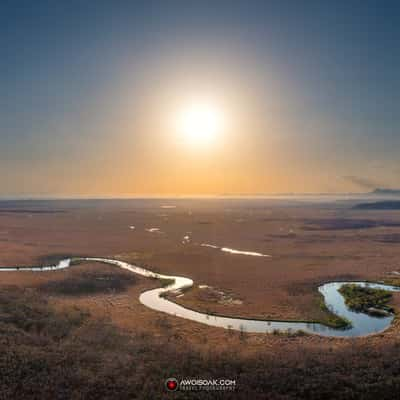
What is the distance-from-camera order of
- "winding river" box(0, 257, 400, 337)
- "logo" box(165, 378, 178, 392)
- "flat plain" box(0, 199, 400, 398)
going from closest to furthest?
"logo" box(165, 378, 178, 392)
"flat plain" box(0, 199, 400, 398)
"winding river" box(0, 257, 400, 337)

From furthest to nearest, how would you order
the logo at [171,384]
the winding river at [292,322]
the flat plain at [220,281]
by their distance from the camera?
the winding river at [292,322] → the flat plain at [220,281] → the logo at [171,384]

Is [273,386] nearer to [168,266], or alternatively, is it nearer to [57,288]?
[57,288]

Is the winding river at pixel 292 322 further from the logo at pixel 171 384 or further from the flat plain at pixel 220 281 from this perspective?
the logo at pixel 171 384

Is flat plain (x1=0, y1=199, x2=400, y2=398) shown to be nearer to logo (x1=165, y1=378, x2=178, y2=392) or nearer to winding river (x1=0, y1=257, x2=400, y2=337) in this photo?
logo (x1=165, y1=378, x2=178, y2=392)

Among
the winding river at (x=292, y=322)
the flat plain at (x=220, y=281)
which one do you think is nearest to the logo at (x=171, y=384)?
the flat plain at (x=220, y=281)

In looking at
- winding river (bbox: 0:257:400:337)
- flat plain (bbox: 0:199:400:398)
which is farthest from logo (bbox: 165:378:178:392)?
winding river (bbox: 0:257:400:337)

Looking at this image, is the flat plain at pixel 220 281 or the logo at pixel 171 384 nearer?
the logo at pixel 171 384

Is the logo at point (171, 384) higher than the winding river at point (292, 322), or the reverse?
the logo at point (171, 384)

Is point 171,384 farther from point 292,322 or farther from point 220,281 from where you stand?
point 220,281

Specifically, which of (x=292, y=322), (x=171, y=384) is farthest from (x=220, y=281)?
(x=171, y=384)
